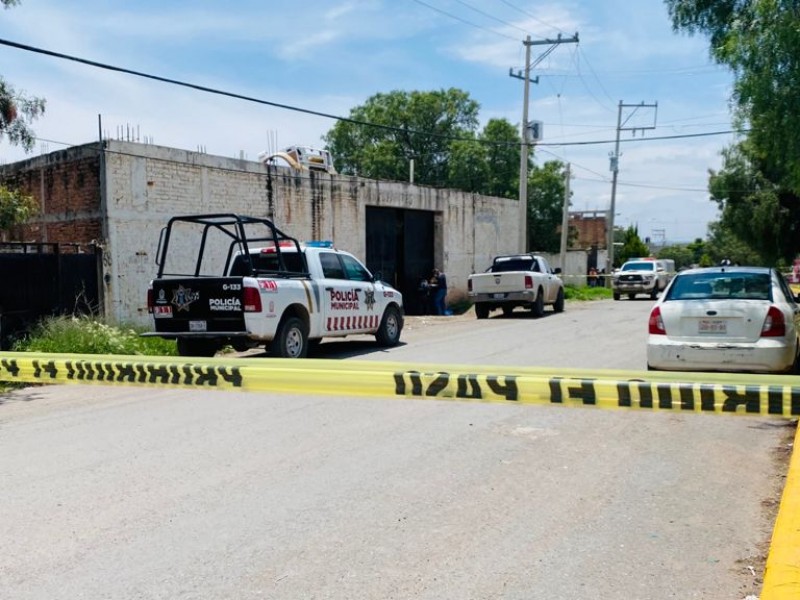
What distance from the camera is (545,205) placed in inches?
2106

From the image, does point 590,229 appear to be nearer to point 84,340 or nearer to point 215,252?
point 215,252

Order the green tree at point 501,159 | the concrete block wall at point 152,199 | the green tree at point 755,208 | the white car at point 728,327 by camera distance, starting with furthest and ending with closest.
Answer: the green tree at point 501,159 → the green tree at point 755,208 → the concrete block wall at point 152,199 → the white car at point 728,327

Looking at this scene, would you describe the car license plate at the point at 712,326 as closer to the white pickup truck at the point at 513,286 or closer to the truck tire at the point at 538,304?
the white pickup truck at the point at 513,286

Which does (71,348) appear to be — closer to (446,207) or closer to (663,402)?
(663,402)

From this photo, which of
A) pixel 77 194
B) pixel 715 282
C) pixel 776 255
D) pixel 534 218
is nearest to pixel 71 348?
pixel 77 194

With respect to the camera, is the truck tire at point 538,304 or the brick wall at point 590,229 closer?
the truck tire at point 538,304

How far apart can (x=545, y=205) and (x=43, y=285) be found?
4363cm

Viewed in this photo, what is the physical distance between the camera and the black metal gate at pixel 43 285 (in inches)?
512

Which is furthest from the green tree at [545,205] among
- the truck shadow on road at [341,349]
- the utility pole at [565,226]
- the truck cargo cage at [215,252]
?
the truck shadow on road at [341,349]

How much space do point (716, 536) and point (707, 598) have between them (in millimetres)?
863

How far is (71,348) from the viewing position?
1201 cm

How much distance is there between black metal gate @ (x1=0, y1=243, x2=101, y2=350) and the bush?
Answer: 37 cm

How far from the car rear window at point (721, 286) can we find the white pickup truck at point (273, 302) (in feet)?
18.5

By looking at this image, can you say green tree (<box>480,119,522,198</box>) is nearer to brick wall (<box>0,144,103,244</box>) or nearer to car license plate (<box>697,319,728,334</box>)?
brick wall (<box>0,144,103,244</box>)
